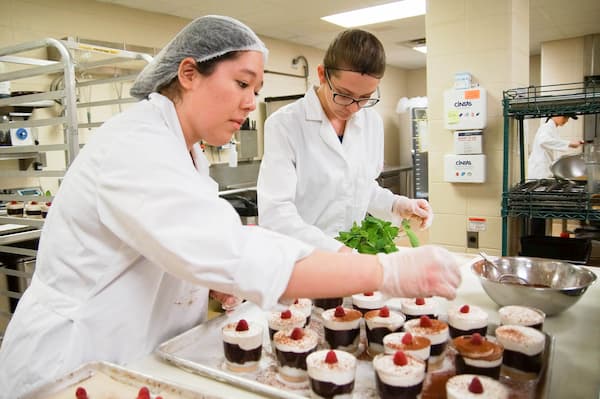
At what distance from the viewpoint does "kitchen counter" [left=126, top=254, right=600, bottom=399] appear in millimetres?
1008

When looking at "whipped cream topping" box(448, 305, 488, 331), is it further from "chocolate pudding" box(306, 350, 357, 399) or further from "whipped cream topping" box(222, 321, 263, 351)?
"whipped cream topping" box(222, 321, 263, 351)

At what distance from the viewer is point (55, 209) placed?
1.12 m

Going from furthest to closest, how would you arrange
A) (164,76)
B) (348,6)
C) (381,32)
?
(381,32)
(348,6)
(164,76)

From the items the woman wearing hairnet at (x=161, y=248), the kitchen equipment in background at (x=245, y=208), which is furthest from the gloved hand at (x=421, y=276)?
the kitchen equipment in background at (x=245, y=208)

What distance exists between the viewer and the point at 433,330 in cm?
118

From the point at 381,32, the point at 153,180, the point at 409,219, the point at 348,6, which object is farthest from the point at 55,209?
the point at 381,32

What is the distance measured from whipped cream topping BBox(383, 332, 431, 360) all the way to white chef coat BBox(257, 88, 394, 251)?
0.76 metres

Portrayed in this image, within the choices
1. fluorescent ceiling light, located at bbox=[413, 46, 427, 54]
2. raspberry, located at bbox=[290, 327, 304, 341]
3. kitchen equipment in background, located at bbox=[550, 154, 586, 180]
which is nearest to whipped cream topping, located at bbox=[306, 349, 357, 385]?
raspberry, located at bbox=[290, 327, 304, 341]

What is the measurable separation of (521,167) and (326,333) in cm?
298

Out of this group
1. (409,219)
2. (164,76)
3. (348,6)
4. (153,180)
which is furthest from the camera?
(348,6)

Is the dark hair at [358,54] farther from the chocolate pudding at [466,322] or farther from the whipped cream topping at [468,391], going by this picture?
the whipped cream topping at [468,391]

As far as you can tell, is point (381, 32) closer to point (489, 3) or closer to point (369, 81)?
point (489, 3)

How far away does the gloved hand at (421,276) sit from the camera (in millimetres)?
962

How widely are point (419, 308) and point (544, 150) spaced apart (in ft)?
15.8
